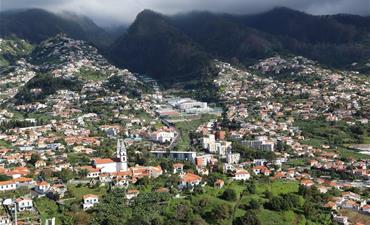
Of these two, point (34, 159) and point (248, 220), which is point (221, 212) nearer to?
point (248, 220)

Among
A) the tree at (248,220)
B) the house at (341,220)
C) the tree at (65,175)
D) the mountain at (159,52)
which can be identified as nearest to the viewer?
the tree at (248,220)

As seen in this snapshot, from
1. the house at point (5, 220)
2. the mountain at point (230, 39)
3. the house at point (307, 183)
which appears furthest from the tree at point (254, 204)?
the mountain at point (230, 39)

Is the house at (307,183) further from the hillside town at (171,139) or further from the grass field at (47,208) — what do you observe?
the grass field at (47,208)

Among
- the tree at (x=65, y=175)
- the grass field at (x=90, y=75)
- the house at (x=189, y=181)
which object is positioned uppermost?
the grass field at (x=90, y=75)

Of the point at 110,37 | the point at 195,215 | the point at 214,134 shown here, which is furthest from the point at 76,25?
the point at 195,215

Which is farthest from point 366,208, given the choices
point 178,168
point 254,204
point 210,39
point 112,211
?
point 210,39

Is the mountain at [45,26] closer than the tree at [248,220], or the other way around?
the tree at [248,220]

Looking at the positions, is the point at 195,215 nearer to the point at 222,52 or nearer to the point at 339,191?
the point at 339,191
